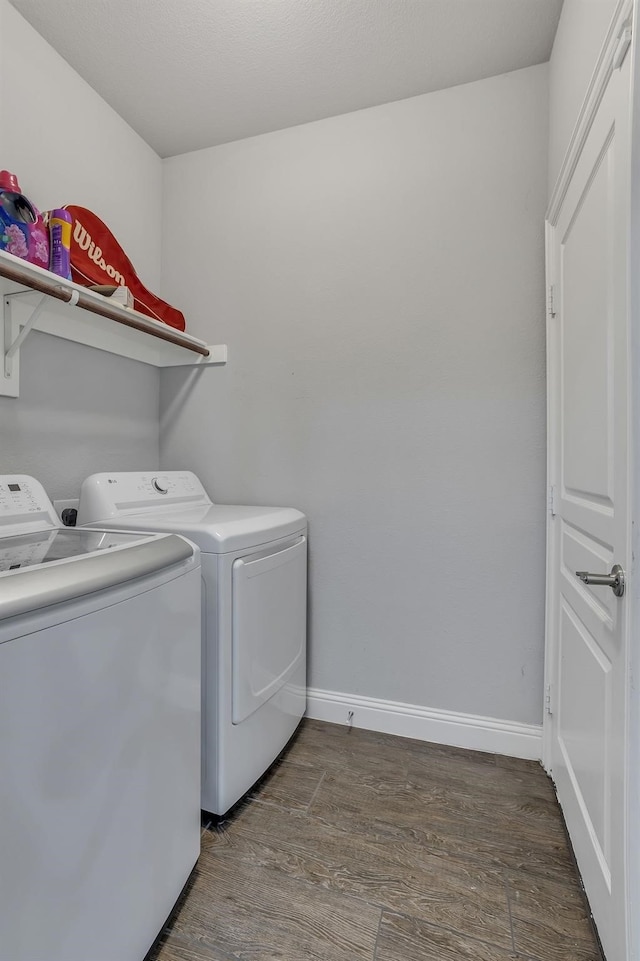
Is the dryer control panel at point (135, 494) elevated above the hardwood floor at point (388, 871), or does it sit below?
above

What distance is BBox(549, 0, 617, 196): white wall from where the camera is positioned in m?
1.06

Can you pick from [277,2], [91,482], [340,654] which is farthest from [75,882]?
[277,2]

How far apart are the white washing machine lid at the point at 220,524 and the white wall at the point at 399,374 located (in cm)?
29

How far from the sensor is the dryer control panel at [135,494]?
1.54 metres

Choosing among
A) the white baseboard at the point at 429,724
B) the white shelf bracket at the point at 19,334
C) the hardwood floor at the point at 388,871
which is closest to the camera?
the hardwood floor at the point at 388,871

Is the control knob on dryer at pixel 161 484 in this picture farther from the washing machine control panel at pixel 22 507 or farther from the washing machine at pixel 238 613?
the washing machine control panel at pixel 22 507

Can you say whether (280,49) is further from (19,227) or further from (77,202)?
(19,227)

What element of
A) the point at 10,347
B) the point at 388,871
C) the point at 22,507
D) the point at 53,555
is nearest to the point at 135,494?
the point at 22,507

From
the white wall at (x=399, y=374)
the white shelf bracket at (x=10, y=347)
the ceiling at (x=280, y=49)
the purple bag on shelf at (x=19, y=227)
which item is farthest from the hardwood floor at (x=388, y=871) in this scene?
the ceiling at (x=280, y=49)

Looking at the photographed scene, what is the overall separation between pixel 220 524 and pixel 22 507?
0.58m

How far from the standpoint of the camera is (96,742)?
2.56 ft

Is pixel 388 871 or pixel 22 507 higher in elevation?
pixel 22 507

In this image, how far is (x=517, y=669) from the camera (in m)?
1.70

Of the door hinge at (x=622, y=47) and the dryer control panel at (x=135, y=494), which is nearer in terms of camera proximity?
the door hinge at (x=622, y=47)
